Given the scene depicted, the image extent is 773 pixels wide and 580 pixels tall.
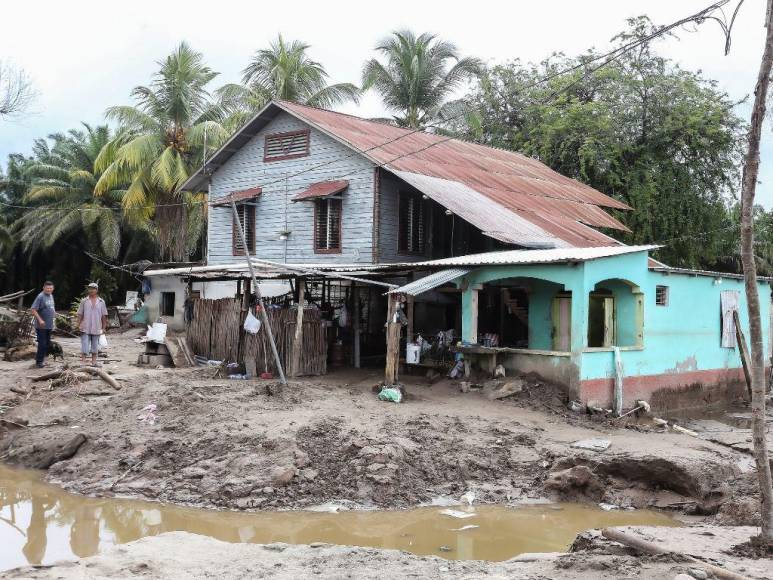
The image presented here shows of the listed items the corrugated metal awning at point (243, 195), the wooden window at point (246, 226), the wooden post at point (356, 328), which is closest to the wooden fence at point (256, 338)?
the wooden post at point (356, 328)

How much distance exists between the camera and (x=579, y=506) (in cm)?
931

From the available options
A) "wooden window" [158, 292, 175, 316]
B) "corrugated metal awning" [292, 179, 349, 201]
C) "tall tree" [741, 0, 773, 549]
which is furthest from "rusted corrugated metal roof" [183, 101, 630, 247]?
"tall tree" [741, 0, 773, 549]

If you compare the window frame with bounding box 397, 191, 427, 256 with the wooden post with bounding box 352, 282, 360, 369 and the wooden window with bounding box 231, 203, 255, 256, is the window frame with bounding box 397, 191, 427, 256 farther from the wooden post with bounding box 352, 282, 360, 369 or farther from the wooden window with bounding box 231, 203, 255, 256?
the wooden window with bounding box 231, 203, 255, 256

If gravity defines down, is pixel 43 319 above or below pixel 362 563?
above

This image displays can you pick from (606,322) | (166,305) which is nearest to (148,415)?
(606,322)

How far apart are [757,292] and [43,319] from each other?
12.4 meters

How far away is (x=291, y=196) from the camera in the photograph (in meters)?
19.7

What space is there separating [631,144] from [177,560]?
2427 cm

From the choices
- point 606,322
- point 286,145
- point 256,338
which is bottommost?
point 256,338

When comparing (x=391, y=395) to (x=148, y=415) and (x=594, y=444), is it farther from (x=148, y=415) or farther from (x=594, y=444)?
(x=148, y=415)

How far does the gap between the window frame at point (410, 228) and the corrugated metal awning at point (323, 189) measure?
1440mm

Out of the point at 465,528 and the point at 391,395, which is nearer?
the point at 465,528

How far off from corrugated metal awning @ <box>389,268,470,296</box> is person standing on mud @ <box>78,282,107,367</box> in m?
5.63

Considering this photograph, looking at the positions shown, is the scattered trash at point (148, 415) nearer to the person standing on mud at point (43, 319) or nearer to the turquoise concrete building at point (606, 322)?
the person standing on mud at point (43, 319)
